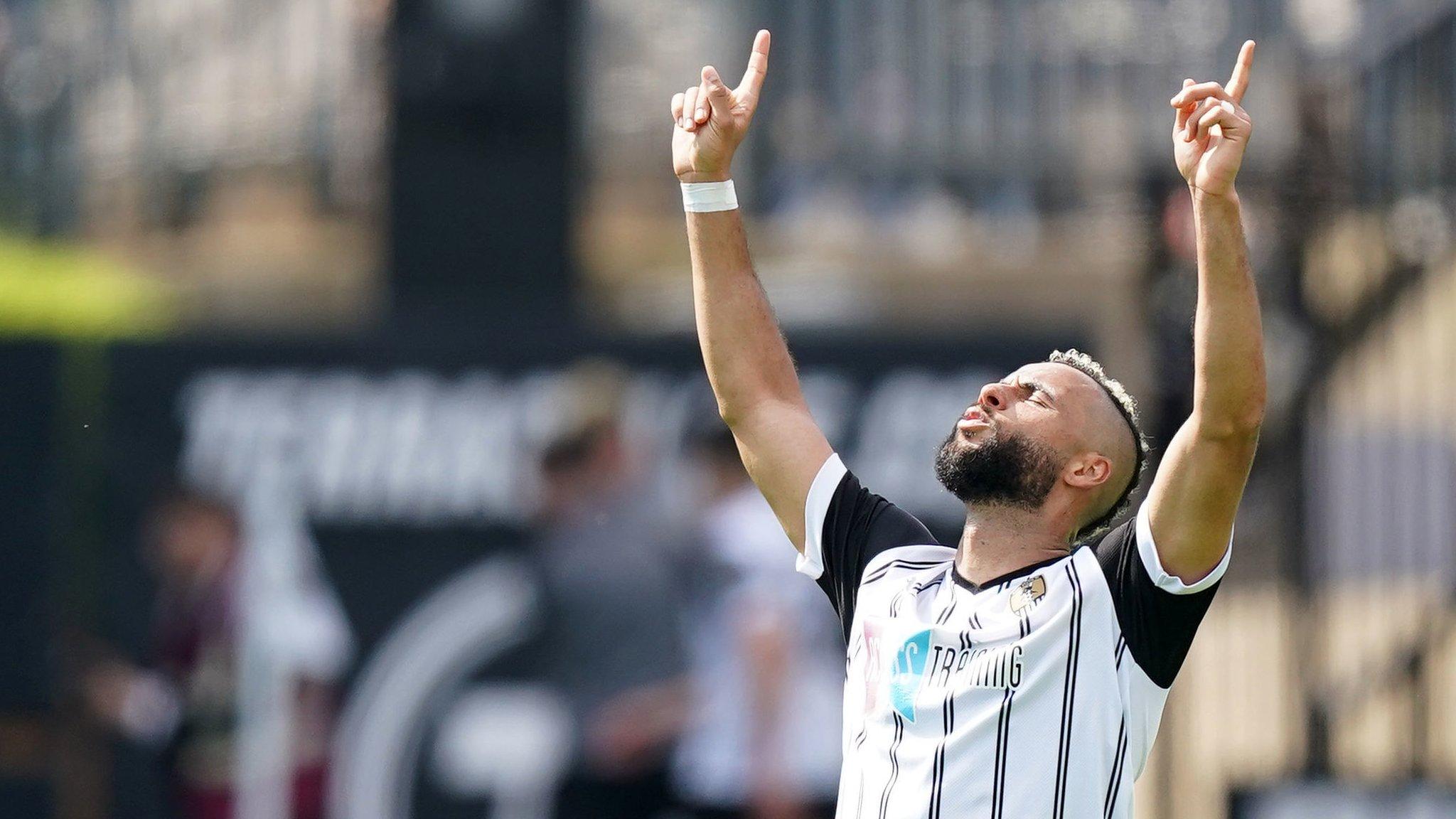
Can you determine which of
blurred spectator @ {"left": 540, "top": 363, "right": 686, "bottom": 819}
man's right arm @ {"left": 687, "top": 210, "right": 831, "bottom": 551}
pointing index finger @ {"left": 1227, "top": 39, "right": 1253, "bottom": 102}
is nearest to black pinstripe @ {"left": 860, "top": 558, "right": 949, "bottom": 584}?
man's right arm @ {"left": 687, "top": 210, "right": 831, "bottom": 551}

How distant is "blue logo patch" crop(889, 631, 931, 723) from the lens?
13.1ft

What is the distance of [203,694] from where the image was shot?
9758mm

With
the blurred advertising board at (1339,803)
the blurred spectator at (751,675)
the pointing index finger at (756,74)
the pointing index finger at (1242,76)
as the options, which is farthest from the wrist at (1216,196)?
the blurred advertising board at (1339,803)

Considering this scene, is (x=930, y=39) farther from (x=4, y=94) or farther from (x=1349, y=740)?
(x=4, y=94)

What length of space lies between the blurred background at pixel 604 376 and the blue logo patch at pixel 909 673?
499cm

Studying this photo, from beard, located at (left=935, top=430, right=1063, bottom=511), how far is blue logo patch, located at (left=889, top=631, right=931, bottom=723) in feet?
1.03

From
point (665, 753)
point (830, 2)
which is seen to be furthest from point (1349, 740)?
point (830, 2)

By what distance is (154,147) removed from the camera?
35.8 ft

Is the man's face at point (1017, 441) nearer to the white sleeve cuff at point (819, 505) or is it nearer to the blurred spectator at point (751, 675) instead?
the white sleeve cuff at point (819, 505)

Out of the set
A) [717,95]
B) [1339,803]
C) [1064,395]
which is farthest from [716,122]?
[1339,803]

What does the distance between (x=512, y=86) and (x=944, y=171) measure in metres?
2.29

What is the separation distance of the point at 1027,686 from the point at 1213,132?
1.11m

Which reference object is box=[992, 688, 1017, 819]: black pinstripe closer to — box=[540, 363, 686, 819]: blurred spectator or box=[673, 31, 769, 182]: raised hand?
box=[673, 31, 769, 182]: raised hand

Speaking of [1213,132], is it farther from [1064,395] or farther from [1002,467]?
[1002,467]
